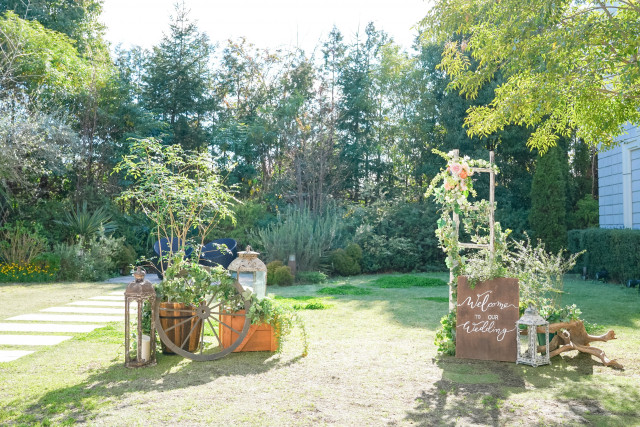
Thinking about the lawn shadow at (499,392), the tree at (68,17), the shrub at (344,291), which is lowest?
the lawn shadow at (499,392)

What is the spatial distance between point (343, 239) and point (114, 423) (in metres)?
9.60

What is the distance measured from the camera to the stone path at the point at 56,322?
455 centimetres

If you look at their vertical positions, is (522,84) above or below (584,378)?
above

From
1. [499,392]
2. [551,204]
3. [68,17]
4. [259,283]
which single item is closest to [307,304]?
[259,283]

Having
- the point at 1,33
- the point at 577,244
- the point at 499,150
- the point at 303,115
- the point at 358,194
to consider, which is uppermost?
the point at 1,33

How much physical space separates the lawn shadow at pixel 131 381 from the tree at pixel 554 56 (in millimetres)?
3168

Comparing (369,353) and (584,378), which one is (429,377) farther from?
(584,378)

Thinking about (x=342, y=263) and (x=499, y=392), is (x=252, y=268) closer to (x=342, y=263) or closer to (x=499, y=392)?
(x=499, y=392)

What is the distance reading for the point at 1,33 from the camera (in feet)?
36.8

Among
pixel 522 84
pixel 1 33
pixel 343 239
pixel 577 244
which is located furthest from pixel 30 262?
pixel 577 244

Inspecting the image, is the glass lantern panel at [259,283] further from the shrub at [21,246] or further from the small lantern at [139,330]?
the shrub at [21,246]

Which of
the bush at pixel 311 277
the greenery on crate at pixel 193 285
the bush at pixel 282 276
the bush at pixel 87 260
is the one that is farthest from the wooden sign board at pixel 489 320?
the bush at pixel 87 260

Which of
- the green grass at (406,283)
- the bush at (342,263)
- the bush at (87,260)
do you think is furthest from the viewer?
the bush at (342,263)

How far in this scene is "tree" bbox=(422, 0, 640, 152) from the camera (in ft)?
13.5
